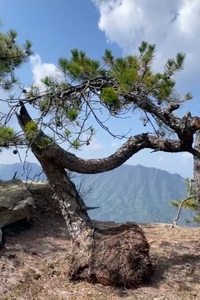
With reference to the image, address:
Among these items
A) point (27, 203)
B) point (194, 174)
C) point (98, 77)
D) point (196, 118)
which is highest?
point (98, 77)

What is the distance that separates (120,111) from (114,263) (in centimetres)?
111

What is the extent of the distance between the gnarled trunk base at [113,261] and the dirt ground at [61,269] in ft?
0.20

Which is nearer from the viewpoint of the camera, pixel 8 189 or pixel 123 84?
pixel 123 84

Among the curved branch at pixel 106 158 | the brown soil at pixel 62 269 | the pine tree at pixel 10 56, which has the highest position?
the pine tree at pixel 10 56

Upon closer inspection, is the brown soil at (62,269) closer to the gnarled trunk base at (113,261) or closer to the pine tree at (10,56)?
the gnarled trunk base at (113,261)

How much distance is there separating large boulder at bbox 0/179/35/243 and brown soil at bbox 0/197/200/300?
127 mm


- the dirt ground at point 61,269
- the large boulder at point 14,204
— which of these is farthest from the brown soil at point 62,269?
the large boulder at point 14,204

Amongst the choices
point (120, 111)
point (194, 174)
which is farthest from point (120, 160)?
point (194, 174)

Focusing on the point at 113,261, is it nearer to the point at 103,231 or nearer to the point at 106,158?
the point at 103,231

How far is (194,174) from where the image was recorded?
8.44 feet

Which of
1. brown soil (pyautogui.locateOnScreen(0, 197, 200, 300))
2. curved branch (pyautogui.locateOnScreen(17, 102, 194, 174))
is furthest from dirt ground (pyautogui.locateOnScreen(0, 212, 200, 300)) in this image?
curved branch (pyautogui.locateOnScreen(17, 102, 194, 174))

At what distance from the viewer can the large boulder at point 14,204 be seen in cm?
313

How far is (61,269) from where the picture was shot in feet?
7.88

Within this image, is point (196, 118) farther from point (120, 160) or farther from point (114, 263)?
point (114, 263)
